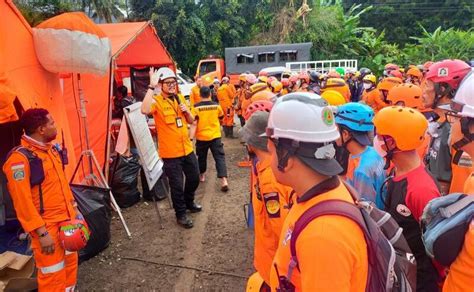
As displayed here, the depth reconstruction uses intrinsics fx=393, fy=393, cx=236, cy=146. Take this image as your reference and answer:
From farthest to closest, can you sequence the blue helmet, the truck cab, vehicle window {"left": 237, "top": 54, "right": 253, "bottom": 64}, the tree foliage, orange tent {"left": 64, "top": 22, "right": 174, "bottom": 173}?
1. the tree foliage
2. vehicle window {"left": 237, "top": 54, "right": 253, "bottom": 64}
3. the truck cab
4. orange tent {"left": 64, "top": 22, "right": 174, "bottom": 173}
5. the blue helmet

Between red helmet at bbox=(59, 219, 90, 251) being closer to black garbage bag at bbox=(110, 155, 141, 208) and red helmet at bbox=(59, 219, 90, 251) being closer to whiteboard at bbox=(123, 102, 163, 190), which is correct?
whiteboard at bbox=(123, 102, 163, 190)

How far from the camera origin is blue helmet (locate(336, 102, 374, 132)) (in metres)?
2.74

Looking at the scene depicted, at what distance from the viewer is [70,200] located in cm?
348

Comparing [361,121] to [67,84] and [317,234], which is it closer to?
[317,234]

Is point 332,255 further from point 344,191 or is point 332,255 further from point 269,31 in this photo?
point 269,31

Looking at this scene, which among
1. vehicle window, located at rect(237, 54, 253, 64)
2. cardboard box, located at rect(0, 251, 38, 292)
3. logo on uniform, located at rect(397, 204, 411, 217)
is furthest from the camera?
vehicle window, located at rect(237, 54, 253, 64)

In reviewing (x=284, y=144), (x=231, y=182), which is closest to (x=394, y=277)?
(x=284, y=144)

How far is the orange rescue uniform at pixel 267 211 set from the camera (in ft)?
7.86

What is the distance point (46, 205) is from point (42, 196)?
8 cm

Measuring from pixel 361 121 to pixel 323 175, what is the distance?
145 centimetres

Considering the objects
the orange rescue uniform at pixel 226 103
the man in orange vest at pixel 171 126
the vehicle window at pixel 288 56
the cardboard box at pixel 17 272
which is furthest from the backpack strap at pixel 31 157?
the vehicle window at pixel 288 56

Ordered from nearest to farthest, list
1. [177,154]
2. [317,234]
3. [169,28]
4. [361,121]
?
[317,234], [361,121], [177,154], [169,28]

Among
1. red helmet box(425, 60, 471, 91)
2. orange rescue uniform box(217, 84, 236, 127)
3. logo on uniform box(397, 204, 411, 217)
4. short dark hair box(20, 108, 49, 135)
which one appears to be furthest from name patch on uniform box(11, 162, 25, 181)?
orange rescue uniform box(217, 84, 236, 127)

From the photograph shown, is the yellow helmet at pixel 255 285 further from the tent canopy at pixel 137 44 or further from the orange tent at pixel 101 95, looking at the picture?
the tent canopy at pixel 137 44
